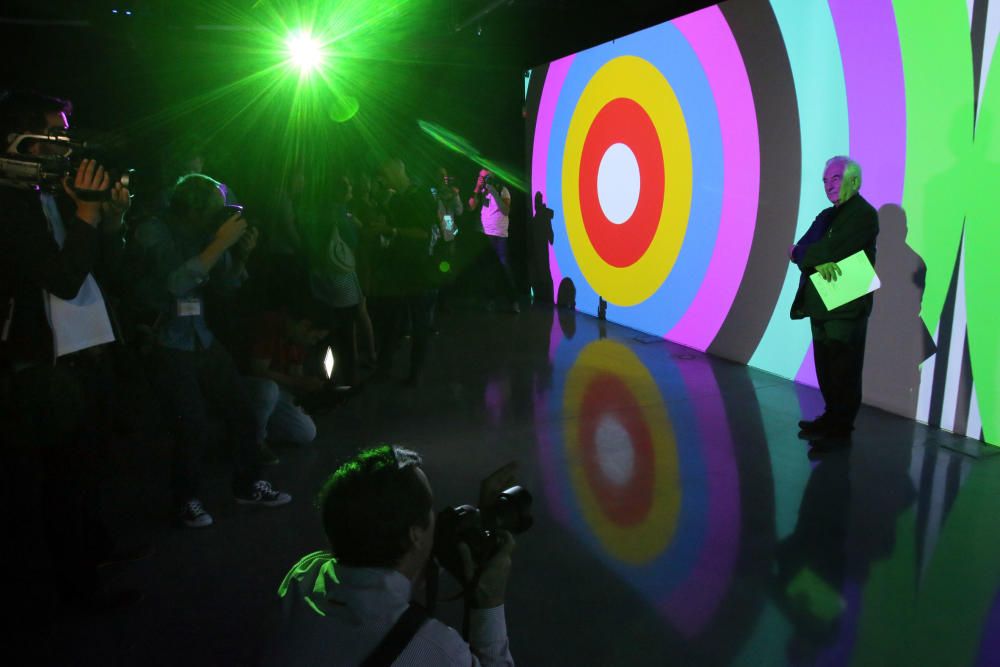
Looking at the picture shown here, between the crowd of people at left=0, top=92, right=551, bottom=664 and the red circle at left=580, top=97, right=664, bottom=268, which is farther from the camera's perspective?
the red circle at left=580, top=97, right=664, bottom=268

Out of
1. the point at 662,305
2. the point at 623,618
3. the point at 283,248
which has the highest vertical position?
the point at 283,248

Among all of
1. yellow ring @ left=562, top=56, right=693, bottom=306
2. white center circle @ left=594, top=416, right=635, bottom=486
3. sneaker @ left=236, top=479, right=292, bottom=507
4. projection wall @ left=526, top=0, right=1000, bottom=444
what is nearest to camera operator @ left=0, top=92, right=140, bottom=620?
sneaker @ left=236, top=479, right=292, bottom=507

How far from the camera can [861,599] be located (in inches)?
90.9

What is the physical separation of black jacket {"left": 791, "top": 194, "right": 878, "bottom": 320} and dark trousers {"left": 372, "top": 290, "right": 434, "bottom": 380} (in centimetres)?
229

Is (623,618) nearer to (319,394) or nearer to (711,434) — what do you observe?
(319,394)

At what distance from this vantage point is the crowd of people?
1948 millimetres

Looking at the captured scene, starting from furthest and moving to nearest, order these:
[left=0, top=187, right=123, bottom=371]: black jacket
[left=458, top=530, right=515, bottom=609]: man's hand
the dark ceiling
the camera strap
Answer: the dark ceiling, [left=0, top=187, right=123, bottom=371]: black jacket, [left=458, top=530, right=515, bottom=609]: man's hand, the camera strap

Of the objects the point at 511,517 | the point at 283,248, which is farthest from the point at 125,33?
the point at 511,517

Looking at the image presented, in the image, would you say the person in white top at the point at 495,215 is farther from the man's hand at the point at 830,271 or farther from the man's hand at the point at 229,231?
the man's hand at the point at 229,231

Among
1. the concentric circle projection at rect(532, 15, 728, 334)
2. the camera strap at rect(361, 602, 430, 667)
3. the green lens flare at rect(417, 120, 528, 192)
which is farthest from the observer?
the green lens flare at rect(417, 120, 528, 192)

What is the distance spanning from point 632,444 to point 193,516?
2154mm

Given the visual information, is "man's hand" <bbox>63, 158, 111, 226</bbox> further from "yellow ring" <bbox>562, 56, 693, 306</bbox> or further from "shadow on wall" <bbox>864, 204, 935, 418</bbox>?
"yellow ring" <bbox>562, 56, 693, 306</bbox>

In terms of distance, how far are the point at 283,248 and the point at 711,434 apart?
8.95 feet

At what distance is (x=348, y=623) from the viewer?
995 millimetres
